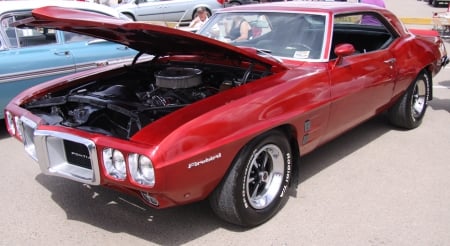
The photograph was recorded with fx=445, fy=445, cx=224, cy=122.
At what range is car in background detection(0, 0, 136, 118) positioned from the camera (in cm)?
504

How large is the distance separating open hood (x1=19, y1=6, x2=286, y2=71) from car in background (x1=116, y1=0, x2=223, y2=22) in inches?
446

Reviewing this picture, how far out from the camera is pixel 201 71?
11.8 feet

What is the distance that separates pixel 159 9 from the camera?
15.1 metres

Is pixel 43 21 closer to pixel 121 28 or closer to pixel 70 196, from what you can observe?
pixel 121 28

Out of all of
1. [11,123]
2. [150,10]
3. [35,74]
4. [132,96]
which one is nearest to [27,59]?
[35,74]

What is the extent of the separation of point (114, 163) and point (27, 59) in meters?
3.27

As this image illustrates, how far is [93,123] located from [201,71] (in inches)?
38.9

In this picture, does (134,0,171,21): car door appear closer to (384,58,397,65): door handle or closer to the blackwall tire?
the blackwall tire

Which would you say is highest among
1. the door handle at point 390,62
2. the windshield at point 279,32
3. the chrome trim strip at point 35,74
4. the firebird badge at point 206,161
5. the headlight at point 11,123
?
the windshield at point 279,32

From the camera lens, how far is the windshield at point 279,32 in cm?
370

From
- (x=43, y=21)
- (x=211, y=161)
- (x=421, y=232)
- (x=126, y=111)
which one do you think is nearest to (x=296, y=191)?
(x=421, y=232)

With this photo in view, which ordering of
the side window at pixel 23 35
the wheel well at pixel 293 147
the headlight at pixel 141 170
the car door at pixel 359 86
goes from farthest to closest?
1. the side window at pixel 23 35
2. the car door at pixel 359 86
3. the wheel well at pixel 293 147
4. the headlight at pixel 141 170

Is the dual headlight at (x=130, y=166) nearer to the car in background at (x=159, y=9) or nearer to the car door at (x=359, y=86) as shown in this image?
the car door at (x=359, y=86)

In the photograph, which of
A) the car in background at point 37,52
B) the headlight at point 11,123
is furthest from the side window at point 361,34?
the headlight at point 11,123
